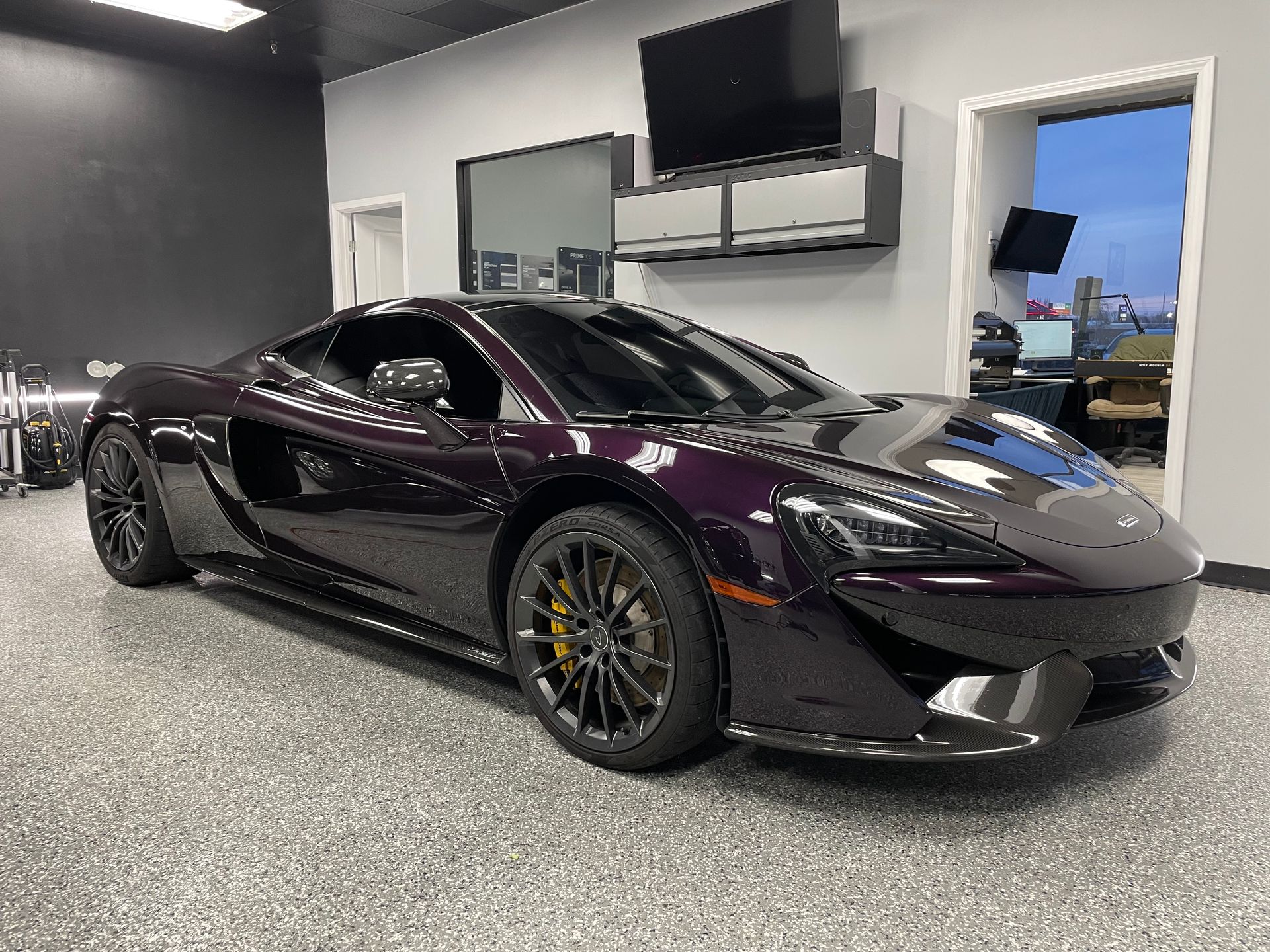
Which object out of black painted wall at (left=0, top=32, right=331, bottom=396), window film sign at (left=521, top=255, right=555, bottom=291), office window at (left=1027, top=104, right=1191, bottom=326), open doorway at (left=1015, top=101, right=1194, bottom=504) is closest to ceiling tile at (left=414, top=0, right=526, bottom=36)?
black painted wall at (left=0, top=32, right=331, bottom=396)

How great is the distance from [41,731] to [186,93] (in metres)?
6.63

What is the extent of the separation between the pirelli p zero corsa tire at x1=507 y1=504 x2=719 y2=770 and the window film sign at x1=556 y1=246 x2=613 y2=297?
7657 mm

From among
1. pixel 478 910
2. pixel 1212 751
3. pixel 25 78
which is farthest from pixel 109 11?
pixel 1212 751

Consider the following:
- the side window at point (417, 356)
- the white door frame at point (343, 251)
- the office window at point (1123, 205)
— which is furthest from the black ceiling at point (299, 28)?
the office window at point (1123, 205)

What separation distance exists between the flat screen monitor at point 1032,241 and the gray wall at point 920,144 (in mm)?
4083

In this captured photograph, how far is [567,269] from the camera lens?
987 cm

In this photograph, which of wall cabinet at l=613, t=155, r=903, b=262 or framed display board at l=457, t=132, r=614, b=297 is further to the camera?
framed display board at l=457, t=132, r=614, b=297

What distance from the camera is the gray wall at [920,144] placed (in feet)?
12.1

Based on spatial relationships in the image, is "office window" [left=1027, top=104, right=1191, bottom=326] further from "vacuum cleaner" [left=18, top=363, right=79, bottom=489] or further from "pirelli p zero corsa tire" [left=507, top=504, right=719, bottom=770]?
"pirelli p zero corsa tire" [left=507, top=504, right=719, bottom=770]

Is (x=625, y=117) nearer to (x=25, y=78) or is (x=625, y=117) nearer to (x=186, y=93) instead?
(x=186, y=93)

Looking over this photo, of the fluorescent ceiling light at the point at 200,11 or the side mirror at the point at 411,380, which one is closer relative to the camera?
the side mirror at the point at 411,380

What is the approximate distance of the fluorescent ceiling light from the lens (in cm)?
573

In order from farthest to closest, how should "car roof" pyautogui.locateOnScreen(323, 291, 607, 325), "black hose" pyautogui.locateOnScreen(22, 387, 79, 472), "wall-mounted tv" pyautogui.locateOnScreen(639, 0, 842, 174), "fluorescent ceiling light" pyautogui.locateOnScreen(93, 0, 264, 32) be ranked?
"black hose" pyautogui.locateOnScreen(22, 387, 79, 472) < "fluorescent ceiling light" pyautogui.locateOnScreen(93, 0, 264, 32) < "wall-mounted tv" pyautogui.locateOnScreen(639, 0, 842, 174) < "car roof" pyautogui.locateOnScreen(323, 291, 607, 325)

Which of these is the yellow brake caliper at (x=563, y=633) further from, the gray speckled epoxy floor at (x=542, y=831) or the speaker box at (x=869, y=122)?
the speaker box at (x=869, y=122)
